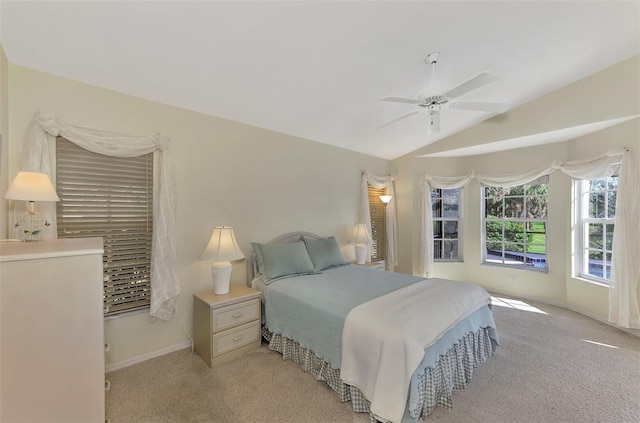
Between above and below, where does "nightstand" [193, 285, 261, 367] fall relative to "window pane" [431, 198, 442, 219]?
below

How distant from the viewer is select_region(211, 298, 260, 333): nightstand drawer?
98.4 inches

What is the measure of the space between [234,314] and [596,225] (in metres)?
4.85

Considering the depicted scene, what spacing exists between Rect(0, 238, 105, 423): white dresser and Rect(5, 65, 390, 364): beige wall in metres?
1.46

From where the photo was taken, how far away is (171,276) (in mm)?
2633

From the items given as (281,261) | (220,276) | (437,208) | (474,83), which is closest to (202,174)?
(220,276)

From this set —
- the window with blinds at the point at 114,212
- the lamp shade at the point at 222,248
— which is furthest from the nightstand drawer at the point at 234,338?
the window with blinds at the point at 114,212

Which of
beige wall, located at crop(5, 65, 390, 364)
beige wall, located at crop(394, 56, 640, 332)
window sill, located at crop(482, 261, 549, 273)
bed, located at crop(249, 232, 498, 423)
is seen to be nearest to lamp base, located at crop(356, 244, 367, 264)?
beige wall, located at crop(5, 65, 390, 364)

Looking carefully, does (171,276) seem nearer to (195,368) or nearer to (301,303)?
(195,368)

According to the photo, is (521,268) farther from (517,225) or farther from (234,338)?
(234,338)

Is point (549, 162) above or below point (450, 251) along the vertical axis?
above

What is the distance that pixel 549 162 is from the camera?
13.8ft

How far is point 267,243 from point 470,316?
2342 millimetres

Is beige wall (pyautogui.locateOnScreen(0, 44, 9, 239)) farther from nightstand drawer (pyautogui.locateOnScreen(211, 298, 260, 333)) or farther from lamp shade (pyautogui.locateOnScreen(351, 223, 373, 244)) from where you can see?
lamp shade (pyautogui.locateOnScreen(351, 223, 373, 244))

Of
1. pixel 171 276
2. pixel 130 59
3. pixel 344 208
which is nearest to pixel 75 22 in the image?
pixel 130 59
